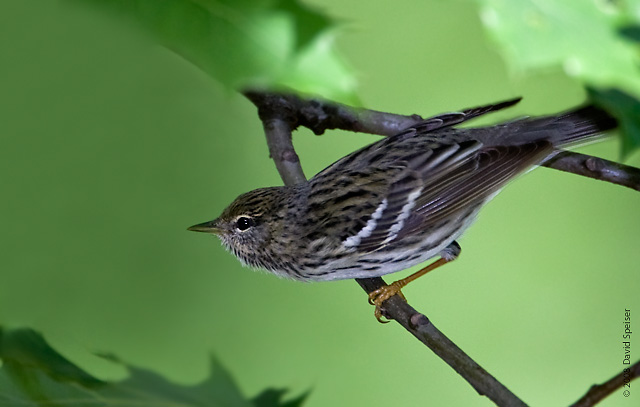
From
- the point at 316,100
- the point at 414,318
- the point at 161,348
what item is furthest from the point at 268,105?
the point at 161,348

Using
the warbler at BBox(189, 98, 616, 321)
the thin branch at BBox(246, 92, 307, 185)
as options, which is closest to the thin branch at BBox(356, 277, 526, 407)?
the warbler at BBox(189, 98, 616, 321)

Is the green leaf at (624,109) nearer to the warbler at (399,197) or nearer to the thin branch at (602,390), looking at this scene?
the thin branch at (602,390)

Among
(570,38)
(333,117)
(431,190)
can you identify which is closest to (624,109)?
(570,38)

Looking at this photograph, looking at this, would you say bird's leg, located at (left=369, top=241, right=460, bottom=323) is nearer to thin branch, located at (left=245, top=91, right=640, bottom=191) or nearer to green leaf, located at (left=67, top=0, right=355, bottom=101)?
thin branch, located at (left=245, top=91, right=640, bottom=191)

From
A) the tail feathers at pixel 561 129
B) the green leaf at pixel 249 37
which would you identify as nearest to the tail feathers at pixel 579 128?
the tail feathers at pixel 561 129

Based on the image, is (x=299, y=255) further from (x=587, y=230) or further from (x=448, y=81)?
(x=587, y=230)
